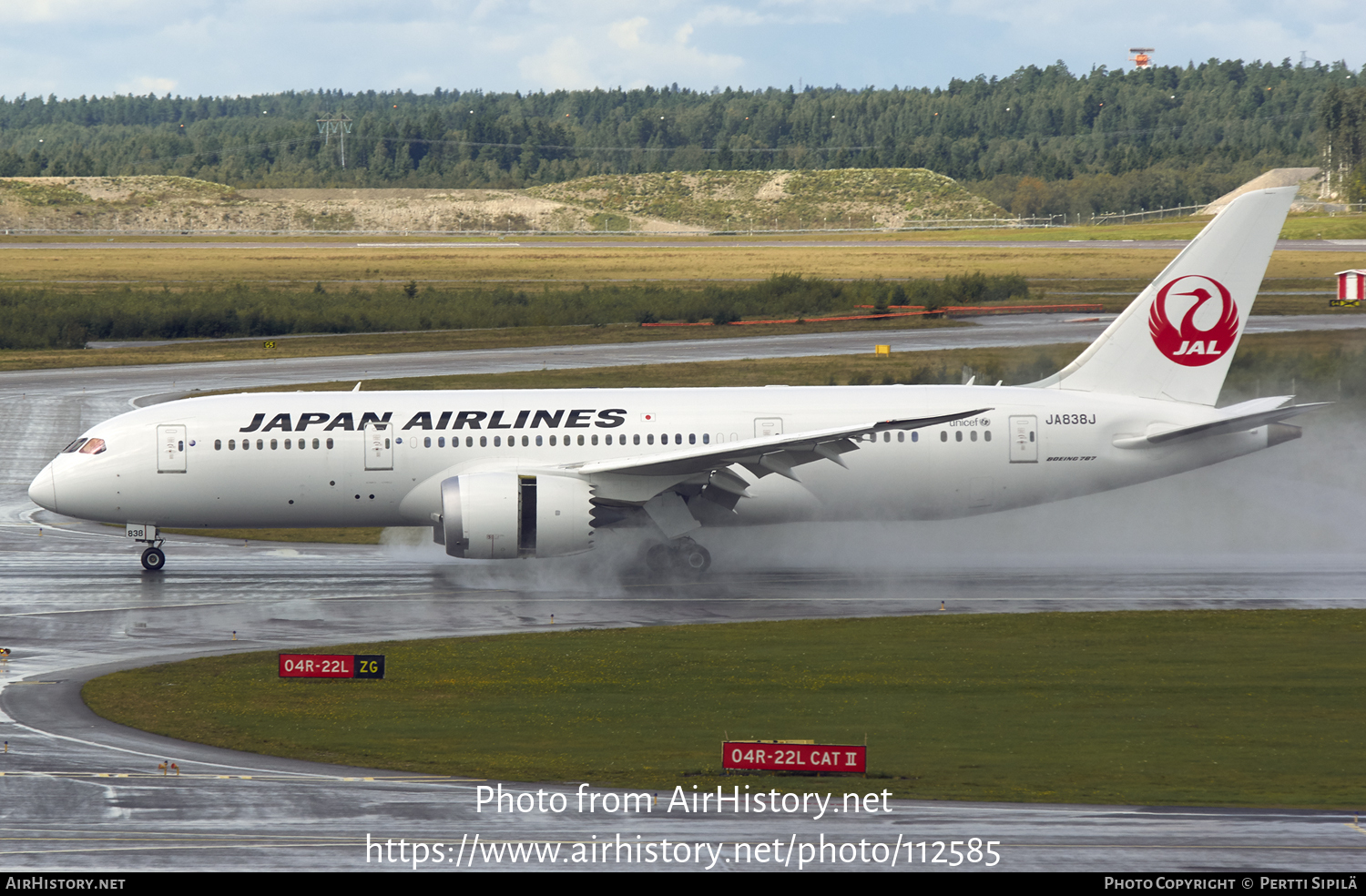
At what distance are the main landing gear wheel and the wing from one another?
1116cm

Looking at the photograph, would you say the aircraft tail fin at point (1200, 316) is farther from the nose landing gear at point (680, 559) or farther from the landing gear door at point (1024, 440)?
the nose landing gear at point (680, 559)

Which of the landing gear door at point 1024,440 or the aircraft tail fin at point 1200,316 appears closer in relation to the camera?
the landing gear door at point 1024,440

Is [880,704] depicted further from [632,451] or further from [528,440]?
[528,440]

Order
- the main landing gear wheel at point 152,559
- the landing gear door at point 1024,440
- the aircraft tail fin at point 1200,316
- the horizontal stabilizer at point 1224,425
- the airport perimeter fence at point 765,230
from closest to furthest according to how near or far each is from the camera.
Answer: the horizontal stabilizer at point 1224,425 → the landing gear door at point 1024,440 → the main landing gear wheel at point 152,559 → the aircraft tail fin at point 1200,316 → the airport perimeter fence at point 765,230

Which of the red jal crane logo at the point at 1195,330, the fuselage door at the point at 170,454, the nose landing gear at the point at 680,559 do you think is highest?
the red jal crane logo at the point at 1195,330

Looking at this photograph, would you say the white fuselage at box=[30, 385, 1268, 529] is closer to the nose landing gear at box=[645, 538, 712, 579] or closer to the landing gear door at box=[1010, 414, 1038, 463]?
the landing gear door at box=[1010, 414, 1038, 463]

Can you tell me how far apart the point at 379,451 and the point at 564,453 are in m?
4.50

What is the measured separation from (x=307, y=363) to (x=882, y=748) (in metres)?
50.0

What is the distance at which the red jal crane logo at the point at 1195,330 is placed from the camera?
34000 millimetres

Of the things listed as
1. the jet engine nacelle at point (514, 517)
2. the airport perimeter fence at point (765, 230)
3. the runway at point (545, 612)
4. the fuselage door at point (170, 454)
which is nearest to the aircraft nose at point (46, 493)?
the runway at point (545, 612)

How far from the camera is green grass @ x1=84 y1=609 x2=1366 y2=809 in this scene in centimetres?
1806

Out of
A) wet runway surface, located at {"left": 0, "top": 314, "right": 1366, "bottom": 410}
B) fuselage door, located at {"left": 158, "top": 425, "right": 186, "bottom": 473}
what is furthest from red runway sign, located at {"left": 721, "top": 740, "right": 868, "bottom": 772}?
wet runway surface, located at {"left": 0, "top": 314, "right": 1366, "bottom": 410}

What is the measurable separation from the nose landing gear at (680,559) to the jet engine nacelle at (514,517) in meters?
2.62

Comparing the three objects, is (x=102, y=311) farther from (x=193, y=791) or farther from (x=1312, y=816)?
(x=1312, y=816)
